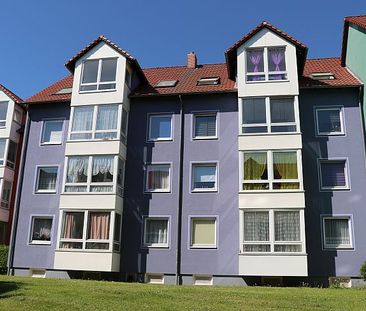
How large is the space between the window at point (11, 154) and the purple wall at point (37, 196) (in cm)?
288

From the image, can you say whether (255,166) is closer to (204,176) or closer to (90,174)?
(204,176)

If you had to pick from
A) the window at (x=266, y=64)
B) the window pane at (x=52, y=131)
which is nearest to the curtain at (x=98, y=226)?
the window pane at (x=52, y=131)

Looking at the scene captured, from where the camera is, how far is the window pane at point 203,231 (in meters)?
23.8

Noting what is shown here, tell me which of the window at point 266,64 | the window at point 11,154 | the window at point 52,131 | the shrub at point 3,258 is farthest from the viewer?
the window at point 11,154

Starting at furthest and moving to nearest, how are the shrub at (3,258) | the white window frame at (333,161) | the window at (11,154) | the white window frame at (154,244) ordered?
the window at (11,154)
the shrub at (3,258)
the white window frame at (154,244)
the white window frame at (333,161)

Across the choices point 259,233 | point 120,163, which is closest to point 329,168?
point 259,233

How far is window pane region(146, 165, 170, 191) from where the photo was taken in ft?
82.7

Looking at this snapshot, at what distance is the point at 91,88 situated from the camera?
2652 cm

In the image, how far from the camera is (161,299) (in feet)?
49.9

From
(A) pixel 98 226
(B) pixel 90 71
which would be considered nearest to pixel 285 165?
(A) pixel 98 226

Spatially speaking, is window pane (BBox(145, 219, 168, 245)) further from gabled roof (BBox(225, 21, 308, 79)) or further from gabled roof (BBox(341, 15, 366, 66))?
gabled roof (BBox(341, 15, 366, 66))

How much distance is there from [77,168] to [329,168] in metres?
13.6

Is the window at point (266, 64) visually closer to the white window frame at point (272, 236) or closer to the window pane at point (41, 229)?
the white window frame at point (272, 236)

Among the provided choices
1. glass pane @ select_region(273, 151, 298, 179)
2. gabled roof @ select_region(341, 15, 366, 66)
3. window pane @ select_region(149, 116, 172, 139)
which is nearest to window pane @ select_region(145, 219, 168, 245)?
window pane @ select_region(149, 116, 172, 139)
